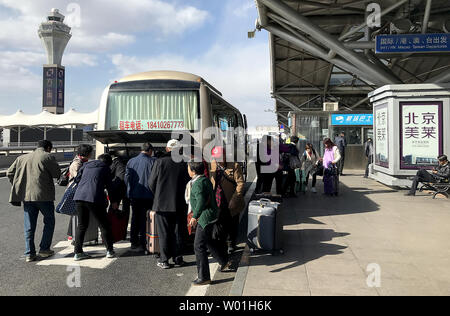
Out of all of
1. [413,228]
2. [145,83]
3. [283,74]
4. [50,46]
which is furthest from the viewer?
[50,46]

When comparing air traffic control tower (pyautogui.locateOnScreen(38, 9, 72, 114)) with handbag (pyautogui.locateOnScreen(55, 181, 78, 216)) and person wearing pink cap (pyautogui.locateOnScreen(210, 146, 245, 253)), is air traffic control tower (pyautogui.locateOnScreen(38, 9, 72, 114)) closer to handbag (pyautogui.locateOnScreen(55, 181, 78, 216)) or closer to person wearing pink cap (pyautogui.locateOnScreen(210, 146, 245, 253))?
handbag (pyautogui.locateOnScreen(55, 181, 78, 216))

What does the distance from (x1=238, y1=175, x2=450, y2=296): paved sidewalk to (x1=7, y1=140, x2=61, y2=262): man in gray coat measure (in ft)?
9.84

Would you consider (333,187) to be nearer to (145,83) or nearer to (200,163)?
(145,83)

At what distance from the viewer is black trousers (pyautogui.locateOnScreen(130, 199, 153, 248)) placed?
582 cm

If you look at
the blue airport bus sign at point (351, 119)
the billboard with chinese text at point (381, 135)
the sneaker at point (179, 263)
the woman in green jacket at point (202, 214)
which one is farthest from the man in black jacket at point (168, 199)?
the blue airport bus sign at point (351, 119)

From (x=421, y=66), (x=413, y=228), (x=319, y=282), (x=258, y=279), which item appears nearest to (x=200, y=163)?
(x=258, y=279)

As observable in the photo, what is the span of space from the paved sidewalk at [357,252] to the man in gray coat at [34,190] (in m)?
3.00

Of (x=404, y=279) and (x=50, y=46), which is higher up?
(x=50, y=46)

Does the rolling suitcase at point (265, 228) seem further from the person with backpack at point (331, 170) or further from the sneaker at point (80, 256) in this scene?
the person with backpack at point (331, 170)

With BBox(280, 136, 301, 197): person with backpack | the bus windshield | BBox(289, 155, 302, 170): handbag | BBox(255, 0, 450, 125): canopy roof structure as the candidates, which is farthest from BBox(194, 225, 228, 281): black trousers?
BBox(255, 0, 450, 125): canopy roof structure

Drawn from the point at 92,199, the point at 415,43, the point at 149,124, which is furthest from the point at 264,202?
the point at 415,43

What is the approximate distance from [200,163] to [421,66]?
89.0ft

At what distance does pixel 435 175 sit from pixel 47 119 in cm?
4461

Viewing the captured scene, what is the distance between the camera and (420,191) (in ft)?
37.6
